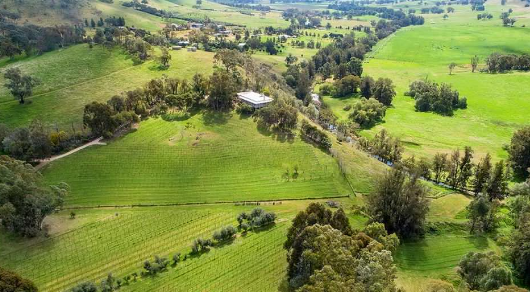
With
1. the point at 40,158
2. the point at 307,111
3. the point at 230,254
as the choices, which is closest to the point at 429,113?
the point at 307,111

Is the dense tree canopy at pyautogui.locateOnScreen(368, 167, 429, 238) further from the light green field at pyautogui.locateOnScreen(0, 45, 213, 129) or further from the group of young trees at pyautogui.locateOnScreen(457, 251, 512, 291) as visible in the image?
the light green field at pyautogui.locateOnScreen(0, 45, 213, 129)

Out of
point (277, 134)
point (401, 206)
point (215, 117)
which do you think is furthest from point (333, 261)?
point (215, 117)

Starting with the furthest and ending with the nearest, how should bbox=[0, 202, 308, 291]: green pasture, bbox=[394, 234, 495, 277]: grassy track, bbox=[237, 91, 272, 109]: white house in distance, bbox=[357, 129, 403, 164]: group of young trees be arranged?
bbox=[237, 91, 272, 109]: white house in distance
bbox=[357, 129, 403, 164]: group of young trees
bbox=[394, 234, 495, 277]: grassy track
bbox=[0, 202, 308, 291]: green pasture

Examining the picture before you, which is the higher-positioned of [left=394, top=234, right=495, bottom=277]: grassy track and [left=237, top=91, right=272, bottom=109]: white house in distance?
[left=237, top=91, right=272, bottom=109]: white house in distance

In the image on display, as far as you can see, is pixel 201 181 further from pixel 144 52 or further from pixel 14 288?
pixel 144 52

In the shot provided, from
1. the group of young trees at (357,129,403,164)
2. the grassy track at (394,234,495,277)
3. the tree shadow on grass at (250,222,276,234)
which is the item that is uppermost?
the group of young trees at (357,129,403,164)

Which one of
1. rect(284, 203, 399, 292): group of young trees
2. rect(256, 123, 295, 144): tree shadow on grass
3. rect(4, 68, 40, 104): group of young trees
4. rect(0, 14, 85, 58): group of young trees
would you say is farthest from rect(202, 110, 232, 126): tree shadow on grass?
rect(0, 14, 85, 58): group of young trees
